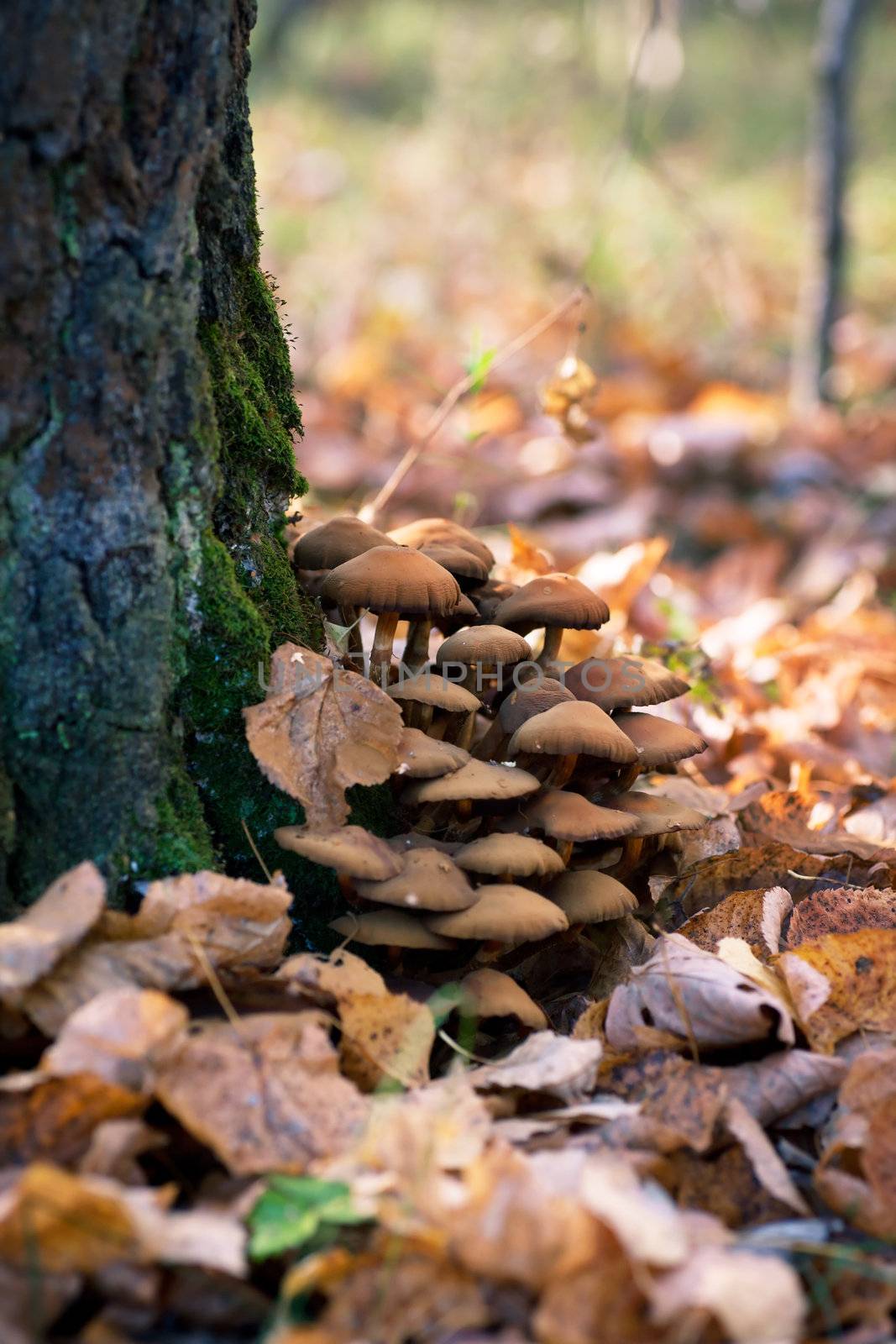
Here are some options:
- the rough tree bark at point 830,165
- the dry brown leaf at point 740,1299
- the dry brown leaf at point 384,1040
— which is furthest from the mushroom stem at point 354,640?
the rough tree bark at point 830,165

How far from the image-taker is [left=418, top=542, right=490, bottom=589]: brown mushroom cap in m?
2.61

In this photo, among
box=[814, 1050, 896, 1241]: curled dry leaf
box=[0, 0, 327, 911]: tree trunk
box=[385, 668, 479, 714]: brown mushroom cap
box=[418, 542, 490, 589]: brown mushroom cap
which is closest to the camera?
box=[814, 1050, 896, 1241]: curled dry leaf

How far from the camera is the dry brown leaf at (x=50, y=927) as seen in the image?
172cm

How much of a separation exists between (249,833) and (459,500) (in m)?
Answer: 2.18

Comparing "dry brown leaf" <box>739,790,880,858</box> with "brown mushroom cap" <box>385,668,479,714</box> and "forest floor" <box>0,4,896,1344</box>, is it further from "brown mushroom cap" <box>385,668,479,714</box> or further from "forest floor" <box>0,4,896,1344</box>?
"brown mushroom cap" <box>385,668,479,714</box>

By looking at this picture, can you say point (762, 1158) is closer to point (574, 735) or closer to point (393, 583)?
point (574, 735)

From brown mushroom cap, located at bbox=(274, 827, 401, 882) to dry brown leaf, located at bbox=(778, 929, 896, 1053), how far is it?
31.2 inches

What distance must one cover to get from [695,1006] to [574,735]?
0.56 metres

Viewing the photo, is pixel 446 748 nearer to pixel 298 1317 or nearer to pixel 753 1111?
pixel 753 1111

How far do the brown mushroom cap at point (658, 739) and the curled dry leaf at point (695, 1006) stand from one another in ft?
1.45

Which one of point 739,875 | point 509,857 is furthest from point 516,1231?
point 739,875

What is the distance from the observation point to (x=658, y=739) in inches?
98.6

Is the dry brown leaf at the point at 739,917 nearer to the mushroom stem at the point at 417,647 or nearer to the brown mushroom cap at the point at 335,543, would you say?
the mushroom stem at the point at 417,647

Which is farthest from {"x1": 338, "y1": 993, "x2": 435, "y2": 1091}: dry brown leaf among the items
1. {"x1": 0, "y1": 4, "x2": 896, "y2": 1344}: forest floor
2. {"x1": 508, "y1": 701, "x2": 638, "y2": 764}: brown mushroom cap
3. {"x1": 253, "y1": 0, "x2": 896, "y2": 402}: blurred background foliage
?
{"x1": 253, "y1": 0, "x2": 896, "y2": 402}: blurred background foliage
